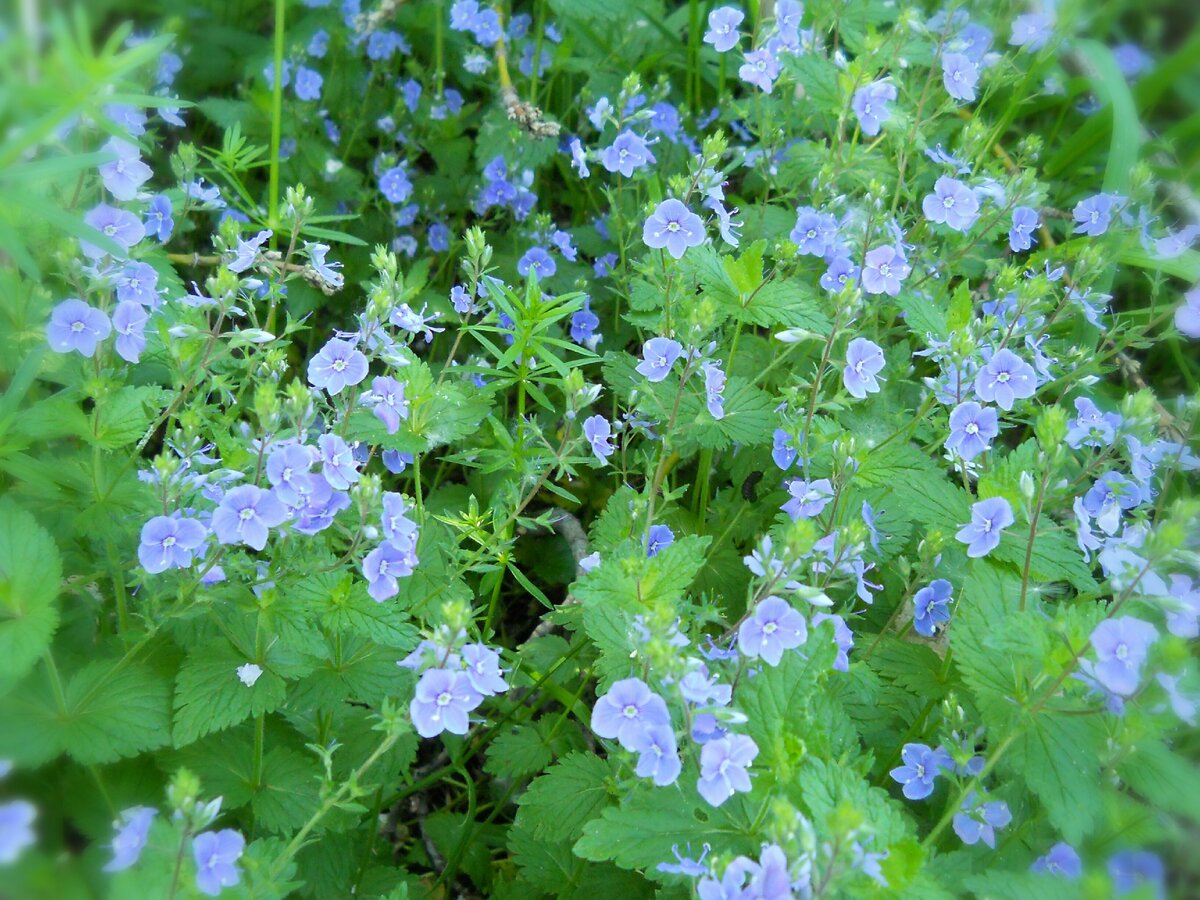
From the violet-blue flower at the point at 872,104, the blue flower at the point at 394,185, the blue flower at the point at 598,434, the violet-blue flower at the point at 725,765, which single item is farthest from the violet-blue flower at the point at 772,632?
the blue flower at the point at 394,185

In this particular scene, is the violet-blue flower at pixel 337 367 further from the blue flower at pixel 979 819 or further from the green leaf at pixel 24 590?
the blue flower at pixel 979 819

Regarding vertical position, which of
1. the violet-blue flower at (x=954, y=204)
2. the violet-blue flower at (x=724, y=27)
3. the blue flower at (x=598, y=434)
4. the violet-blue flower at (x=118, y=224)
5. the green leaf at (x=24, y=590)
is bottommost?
the blue flower at (x=598, y=434)

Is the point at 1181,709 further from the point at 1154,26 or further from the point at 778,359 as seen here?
the point at 1154,26

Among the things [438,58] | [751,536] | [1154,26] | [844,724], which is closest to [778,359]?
[751,536]

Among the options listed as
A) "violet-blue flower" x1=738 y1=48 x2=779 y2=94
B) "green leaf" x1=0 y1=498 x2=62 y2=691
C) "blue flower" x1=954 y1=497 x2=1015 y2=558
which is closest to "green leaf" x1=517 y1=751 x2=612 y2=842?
"blue flower" x1=954 y1=497 x2=1015 y2=558

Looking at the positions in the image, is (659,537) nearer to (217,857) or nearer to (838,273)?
(838,273)

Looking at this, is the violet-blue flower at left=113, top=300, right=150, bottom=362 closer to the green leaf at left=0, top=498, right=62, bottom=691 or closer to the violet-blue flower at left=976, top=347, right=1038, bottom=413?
the green leaf at left=0, top=498, right=62, bottom=691

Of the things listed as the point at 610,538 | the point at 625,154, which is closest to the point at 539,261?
the point at 625,154
